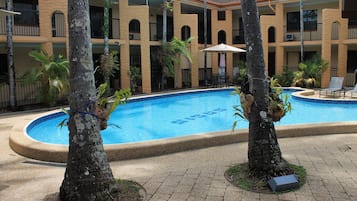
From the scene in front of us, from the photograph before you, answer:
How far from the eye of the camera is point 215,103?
1773cm

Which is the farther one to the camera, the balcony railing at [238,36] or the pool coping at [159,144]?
the balcony railing at [238,36]

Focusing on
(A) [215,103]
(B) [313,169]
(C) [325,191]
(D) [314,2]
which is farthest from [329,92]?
(C) [325,191]

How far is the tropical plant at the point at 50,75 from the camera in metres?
14.0

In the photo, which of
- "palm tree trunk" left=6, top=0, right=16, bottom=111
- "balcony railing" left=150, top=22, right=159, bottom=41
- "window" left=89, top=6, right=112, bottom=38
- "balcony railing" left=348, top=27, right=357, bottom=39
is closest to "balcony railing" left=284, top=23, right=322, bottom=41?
"balcony railing" left=348, top=27, right=357, bottom=39

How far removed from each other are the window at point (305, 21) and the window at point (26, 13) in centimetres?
1695

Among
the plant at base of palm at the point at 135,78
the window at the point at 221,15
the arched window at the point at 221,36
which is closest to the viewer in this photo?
the plant at base of palm at the point at 135,78

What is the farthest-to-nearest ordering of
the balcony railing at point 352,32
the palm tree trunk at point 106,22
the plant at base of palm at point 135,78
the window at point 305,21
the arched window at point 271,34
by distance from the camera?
the arched window at point 271,34, the window at point 305,21, the balcony railing at point 352,32, the plant at base of palm at point 135,78, the palm tree trunk at point 106,22

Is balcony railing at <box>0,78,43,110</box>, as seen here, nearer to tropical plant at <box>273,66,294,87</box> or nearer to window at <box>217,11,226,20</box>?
tropical plant at <box>273,66,294,87</box>

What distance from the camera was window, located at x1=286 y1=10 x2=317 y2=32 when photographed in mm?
23734

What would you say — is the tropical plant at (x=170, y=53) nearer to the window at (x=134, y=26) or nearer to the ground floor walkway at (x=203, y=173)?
the window at (x=134, y=26)

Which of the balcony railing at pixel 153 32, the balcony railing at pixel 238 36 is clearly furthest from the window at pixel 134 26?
the balcony railing at pixel 238 36

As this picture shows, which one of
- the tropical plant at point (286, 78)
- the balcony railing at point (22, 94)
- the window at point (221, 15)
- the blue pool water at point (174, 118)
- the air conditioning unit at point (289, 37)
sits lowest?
the blue pool water at point (174, 118)

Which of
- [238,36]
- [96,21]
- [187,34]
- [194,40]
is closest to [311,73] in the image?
[238,36]

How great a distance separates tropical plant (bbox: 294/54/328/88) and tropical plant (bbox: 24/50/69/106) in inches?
536
